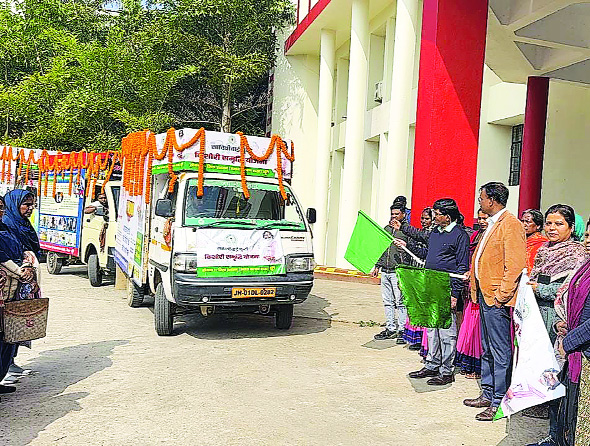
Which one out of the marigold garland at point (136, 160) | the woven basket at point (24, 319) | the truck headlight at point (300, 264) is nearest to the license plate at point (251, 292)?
the truck headlight at point (300, 264)

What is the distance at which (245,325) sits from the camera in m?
9.17

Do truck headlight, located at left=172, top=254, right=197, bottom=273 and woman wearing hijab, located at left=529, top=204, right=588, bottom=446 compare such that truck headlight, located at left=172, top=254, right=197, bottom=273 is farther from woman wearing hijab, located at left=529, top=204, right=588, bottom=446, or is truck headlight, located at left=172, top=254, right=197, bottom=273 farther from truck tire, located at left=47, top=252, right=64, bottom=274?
truck tire, located at left=47, top=252, right=64, bottom=274

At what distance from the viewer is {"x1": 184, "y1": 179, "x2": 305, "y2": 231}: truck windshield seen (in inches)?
318

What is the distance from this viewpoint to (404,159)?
41.8 ft

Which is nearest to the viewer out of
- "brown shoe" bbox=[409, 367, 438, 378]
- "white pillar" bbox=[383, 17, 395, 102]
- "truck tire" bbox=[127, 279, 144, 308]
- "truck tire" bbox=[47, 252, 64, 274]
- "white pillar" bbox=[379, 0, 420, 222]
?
"brown shoe" bbox=[409, 367, 438, 378]

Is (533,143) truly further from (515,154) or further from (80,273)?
(80,273)

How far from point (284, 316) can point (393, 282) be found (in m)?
1.62

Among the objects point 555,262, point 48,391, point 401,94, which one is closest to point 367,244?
point 555,262

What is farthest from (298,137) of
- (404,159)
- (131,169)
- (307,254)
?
(307,254)

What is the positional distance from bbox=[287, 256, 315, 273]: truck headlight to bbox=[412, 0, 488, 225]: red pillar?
159cm

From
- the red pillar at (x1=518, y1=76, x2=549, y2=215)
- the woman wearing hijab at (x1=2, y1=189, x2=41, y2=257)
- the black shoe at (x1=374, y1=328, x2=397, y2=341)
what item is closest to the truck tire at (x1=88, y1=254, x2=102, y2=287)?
the woman wearing hijab at (x1=2, y1=189, x2=41, y2=257)

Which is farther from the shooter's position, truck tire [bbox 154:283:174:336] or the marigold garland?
the marigold garland

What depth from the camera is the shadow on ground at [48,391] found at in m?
5.05

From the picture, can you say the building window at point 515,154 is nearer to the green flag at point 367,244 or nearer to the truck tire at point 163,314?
the green flag at point 367,244
